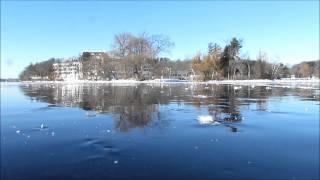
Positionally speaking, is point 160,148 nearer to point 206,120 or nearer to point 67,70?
point 206,120

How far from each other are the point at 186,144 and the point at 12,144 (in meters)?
4.37

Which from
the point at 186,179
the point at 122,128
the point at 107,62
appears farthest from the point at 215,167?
the point at 107,62

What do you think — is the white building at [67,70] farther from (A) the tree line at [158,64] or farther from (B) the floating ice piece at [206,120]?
(B) the floating ice piece at [206,120]

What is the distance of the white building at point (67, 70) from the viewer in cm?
A: 14025

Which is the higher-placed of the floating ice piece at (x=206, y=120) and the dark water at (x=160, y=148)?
the floating ice piece at (x=206, y=120)

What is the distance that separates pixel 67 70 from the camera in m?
154

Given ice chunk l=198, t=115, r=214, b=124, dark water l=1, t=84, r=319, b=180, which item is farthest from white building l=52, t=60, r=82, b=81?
dark water l=1, t=84, r=319, b=180

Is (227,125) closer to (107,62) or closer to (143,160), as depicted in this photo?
(143,160)

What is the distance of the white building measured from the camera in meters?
140

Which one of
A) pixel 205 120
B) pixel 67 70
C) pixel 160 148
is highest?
pixel 67 70

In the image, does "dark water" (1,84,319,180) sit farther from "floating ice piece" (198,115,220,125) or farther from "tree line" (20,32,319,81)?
"tree line" (20,32,319,81)

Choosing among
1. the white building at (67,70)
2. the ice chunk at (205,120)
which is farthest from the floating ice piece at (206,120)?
the white building at (67,70)

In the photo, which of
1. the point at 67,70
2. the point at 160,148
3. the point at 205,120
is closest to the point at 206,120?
the point at 205,120

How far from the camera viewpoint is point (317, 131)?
1100cm
